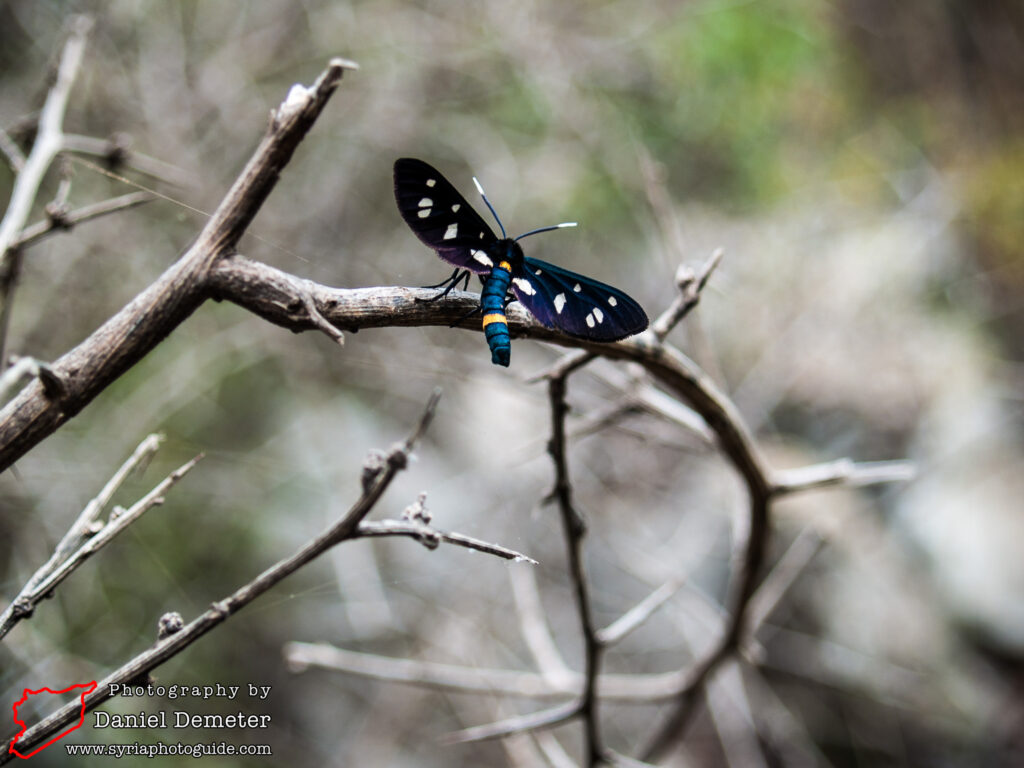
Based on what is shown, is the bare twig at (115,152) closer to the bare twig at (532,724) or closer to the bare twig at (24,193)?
the bare twig at (24,193)

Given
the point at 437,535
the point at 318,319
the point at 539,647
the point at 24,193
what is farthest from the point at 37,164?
the point at 539,647

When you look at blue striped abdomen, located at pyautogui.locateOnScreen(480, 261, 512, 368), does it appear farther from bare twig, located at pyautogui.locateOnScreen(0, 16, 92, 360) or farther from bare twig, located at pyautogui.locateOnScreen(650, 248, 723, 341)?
bare twig, located at pyautogui.locateOnScreen(0, 16, 92, 360)

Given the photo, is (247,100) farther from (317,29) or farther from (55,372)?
(55,372)

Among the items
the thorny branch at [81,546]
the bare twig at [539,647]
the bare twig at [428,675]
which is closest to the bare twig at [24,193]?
the thorny branch at [81,546]

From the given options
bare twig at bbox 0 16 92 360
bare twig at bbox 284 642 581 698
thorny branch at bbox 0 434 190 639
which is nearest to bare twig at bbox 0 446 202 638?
thorny branch at bbox 0 434 190 639

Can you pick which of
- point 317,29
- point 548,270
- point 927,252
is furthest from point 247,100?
point 927,252

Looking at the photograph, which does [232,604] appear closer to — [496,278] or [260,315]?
[260,315]
